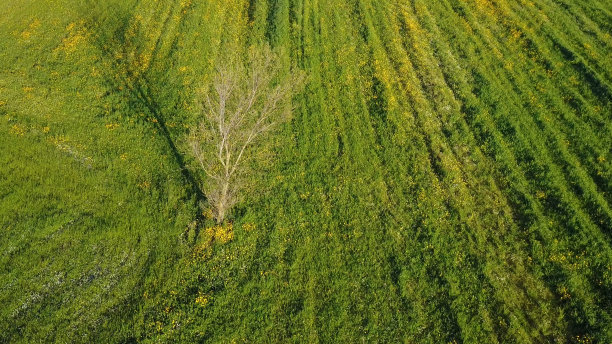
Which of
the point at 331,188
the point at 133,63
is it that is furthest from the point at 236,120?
the point at 133,63

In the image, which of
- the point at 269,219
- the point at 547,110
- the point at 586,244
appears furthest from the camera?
the point at 547,110

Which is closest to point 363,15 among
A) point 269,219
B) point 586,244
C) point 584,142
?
point 584,142

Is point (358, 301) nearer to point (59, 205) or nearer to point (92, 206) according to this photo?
point (92, 206)

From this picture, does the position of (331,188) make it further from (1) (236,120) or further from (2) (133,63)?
(2) (133,63)

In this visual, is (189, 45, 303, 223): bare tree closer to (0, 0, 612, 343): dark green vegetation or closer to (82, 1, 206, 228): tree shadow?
(0, 0, 612, 343): dark green vegetation

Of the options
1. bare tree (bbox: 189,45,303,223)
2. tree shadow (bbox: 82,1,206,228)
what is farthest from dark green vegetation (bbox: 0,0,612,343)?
bare tree (bbox: 189,45,303,223)

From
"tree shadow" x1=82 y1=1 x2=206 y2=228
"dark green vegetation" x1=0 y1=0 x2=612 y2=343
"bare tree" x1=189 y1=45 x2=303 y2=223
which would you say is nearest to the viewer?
"dark green vegetation" x1=0 y1=0 x2=612 y2=343
